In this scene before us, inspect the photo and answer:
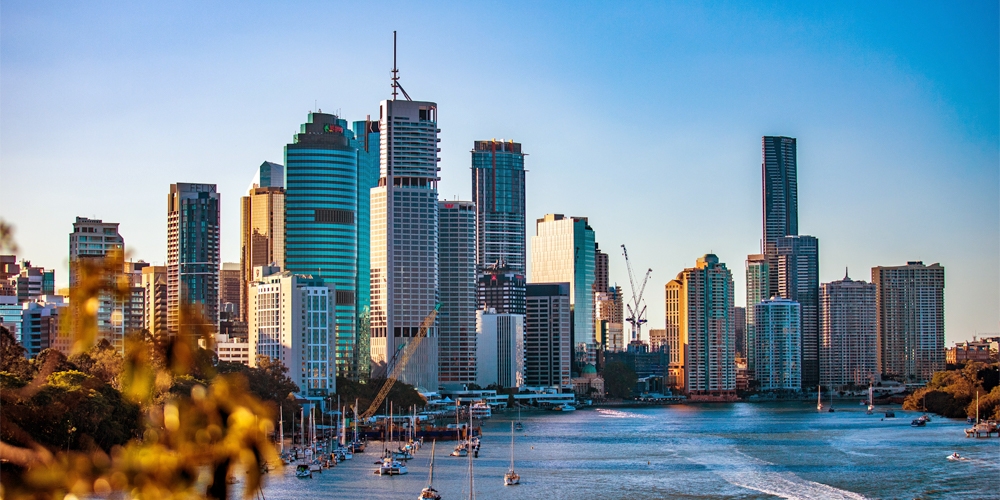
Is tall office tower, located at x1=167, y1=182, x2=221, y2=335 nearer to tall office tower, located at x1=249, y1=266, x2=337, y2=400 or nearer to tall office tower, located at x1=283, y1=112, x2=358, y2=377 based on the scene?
tall office tower, located at x1=283, y1=112, x2=358, y2=377

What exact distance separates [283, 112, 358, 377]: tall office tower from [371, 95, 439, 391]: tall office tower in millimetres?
15823

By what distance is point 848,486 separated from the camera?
6078 centimetres

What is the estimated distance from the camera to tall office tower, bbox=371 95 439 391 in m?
158

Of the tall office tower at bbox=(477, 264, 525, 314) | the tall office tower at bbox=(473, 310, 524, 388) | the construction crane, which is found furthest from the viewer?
the tall office tower at bbox=(477, 264, 525, 314)

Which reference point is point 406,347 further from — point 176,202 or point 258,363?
point 258,363

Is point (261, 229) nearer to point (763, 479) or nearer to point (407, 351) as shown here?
point (407, 351)

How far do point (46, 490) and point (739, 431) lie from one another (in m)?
106

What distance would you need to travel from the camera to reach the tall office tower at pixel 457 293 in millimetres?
172125

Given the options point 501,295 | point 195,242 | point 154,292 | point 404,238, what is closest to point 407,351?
point 404,238

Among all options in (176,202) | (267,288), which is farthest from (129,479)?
(176,202)

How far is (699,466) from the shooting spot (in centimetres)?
7219

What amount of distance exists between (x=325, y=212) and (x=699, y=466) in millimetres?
72807

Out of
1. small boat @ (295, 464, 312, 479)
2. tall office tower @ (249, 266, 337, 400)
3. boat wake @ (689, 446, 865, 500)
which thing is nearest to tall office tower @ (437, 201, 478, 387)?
tall office tower @ (249, 266, 337, 400)

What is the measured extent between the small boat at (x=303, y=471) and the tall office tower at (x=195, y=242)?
308ft
